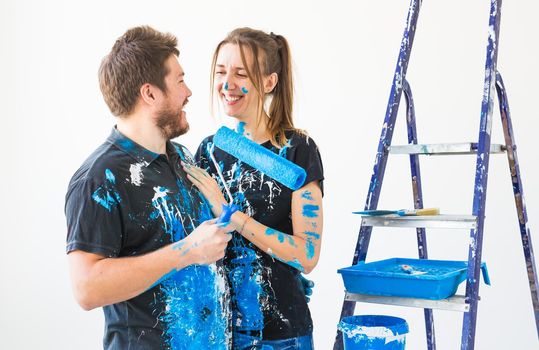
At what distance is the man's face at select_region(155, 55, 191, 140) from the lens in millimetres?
1804

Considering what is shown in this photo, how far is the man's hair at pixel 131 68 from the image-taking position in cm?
176

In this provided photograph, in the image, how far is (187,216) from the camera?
5.79 ft

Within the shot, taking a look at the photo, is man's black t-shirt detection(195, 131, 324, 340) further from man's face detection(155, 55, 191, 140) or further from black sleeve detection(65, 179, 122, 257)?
black sleeve detection(65, 179, 122, 257)

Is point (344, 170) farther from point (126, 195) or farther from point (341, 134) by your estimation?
point (126, 195)

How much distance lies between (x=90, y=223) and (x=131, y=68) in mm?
453

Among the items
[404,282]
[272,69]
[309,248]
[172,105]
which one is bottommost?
[404,282]

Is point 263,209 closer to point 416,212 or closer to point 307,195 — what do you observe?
point 307,195

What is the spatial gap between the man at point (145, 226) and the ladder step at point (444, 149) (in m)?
0.77

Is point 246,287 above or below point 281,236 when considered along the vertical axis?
below

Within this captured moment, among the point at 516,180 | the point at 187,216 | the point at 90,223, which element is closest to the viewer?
the point at 90,223

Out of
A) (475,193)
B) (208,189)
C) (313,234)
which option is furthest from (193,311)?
(475,193)

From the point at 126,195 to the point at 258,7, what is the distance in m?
2.76

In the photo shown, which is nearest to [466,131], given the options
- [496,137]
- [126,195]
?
[496,137]

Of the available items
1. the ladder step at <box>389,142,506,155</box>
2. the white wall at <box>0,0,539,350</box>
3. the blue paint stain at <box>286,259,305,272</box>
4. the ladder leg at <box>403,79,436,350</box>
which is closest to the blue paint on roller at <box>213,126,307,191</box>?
the blue paint stain at <box>286,259,305,272</box>
